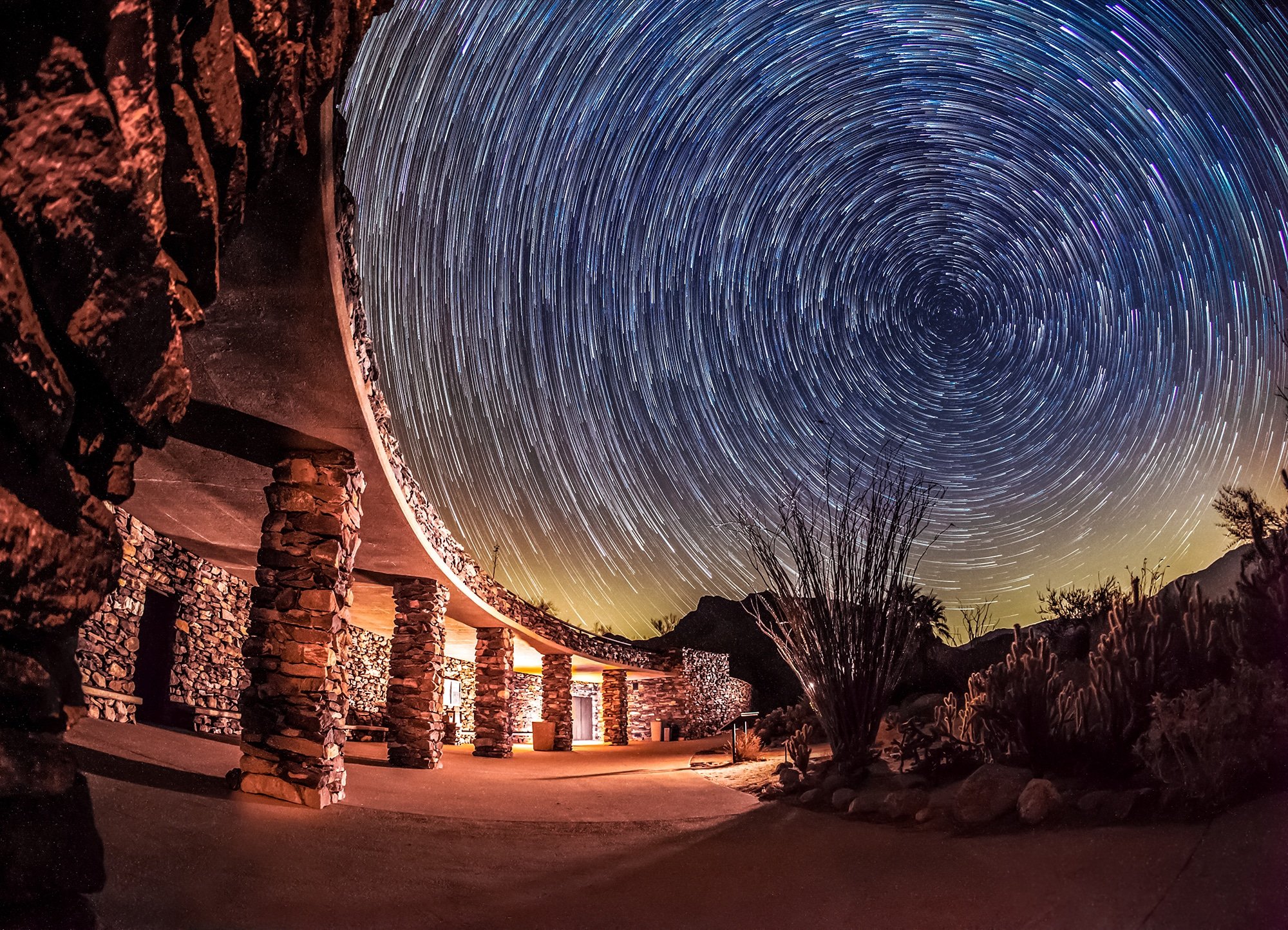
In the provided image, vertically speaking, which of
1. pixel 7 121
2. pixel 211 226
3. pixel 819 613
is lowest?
pixel 819 613

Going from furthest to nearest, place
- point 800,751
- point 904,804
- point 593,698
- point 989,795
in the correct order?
1. point 593,698
2. point 800,751
3. point 904,804
4. point 989,795

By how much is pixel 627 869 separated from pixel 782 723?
11.7m

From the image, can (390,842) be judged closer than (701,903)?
No

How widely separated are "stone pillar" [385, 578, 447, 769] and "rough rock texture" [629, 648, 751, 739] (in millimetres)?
13812

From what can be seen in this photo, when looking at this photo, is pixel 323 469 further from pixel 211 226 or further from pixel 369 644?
pixel 369 644

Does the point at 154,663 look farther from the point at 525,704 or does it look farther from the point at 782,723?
the point at 525,704

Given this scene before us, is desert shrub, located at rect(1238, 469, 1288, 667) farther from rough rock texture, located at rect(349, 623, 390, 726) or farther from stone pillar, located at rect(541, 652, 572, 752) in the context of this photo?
rough rock texture, located at rect(349, 623, 390, 726)

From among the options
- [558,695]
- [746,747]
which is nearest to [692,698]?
[558,695]

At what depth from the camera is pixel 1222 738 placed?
4.30 m

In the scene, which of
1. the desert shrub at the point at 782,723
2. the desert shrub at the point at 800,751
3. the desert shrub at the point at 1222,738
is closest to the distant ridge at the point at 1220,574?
the desert shrub at the point at 782,723

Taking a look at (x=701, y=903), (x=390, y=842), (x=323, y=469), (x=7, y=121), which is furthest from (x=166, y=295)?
(x=323, y=469)

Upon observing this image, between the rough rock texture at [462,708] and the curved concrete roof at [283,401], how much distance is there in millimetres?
9388

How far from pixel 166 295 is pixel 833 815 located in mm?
6490

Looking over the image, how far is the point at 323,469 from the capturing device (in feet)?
24.6
